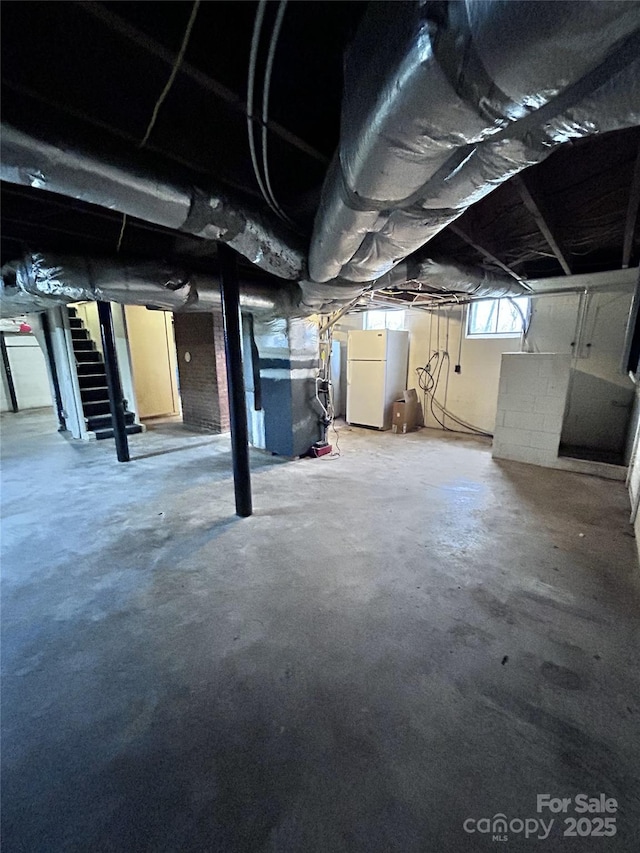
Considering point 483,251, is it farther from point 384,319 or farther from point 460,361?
point 384,319

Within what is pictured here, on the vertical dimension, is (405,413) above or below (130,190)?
below

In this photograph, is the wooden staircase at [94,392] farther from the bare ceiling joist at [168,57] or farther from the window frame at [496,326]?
the window frame at [496,326]

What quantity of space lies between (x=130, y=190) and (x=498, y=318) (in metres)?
5.08

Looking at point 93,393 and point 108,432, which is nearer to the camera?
point 108,432

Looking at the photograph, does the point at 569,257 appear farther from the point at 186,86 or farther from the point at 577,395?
the point at 186,86

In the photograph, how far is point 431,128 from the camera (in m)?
0.76

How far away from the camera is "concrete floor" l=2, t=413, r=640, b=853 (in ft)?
3.24

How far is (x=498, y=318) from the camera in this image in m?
5.06

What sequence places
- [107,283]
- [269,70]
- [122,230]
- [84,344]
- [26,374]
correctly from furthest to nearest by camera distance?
[26,374]
[84,344]
[107,283]
[122,230]
[269,70]

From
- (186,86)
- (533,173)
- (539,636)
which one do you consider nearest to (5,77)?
(186,86)

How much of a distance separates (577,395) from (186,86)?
4.86 meters

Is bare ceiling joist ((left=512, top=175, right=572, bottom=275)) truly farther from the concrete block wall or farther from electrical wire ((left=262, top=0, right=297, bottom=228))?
electrical wire ((left=262, top=0, right=297, bottom=228))

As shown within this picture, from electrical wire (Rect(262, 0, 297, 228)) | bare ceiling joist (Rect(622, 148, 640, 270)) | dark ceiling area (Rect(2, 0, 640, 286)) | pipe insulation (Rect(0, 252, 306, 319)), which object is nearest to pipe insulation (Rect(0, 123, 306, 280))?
dark ceiling area (Rect(2, 0, 640, 286))

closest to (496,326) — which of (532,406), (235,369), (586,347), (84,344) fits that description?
(586,347)
